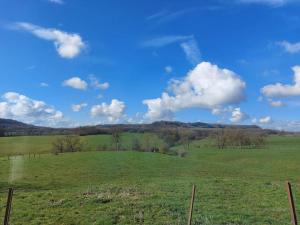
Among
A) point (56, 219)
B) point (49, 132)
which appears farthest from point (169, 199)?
point (49, 132)

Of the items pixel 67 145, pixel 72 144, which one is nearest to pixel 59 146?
pixel 67 145

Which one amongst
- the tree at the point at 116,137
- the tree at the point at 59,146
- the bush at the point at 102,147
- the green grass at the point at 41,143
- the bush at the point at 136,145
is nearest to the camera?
the tree at the point at 59,146

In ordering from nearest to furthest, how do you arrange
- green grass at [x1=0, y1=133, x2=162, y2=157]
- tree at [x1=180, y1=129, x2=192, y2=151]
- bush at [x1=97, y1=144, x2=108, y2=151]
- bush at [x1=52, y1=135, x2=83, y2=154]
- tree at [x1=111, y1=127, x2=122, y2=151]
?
bush at [x1=52, y1=135, x2=83, y2=154], green grass at [x1=0, y1=133, x2=162, y2=157], bush at [x1=97, y1=144, x2=108, y2=151], tree at [x1=111, y1=127, x2=122, y2=151], tree at [x1=180, y1=129, x2=192, y2=151]

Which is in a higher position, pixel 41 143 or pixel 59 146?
pixel 41 143

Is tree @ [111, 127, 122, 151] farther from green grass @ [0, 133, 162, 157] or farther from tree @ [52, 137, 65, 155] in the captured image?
tree @ [52, 137, 65, 155]

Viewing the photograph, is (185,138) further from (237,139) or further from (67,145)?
(67,145)

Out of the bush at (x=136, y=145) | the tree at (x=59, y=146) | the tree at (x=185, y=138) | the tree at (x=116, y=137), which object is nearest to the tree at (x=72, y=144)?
the tree at (x=59, y=146)

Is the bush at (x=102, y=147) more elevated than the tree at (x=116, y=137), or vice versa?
the tree at (x=116, y=137)

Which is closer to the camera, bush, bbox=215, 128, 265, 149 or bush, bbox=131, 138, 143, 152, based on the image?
bush, bbox=131, 138, 143, 152

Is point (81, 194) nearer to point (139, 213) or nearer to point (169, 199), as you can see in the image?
point (169, 199)

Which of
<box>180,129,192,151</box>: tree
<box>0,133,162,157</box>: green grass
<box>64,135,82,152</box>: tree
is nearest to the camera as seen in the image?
<box>64,135,82,152</box>: tree

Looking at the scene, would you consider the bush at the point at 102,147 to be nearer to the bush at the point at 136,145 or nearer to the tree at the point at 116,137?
the tree at the point at 116,137

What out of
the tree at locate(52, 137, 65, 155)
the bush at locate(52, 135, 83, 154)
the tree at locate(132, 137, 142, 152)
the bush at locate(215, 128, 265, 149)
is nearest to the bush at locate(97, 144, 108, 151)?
the bush at locate(52, 135, 83, 154)

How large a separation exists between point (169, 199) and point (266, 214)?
462cm
